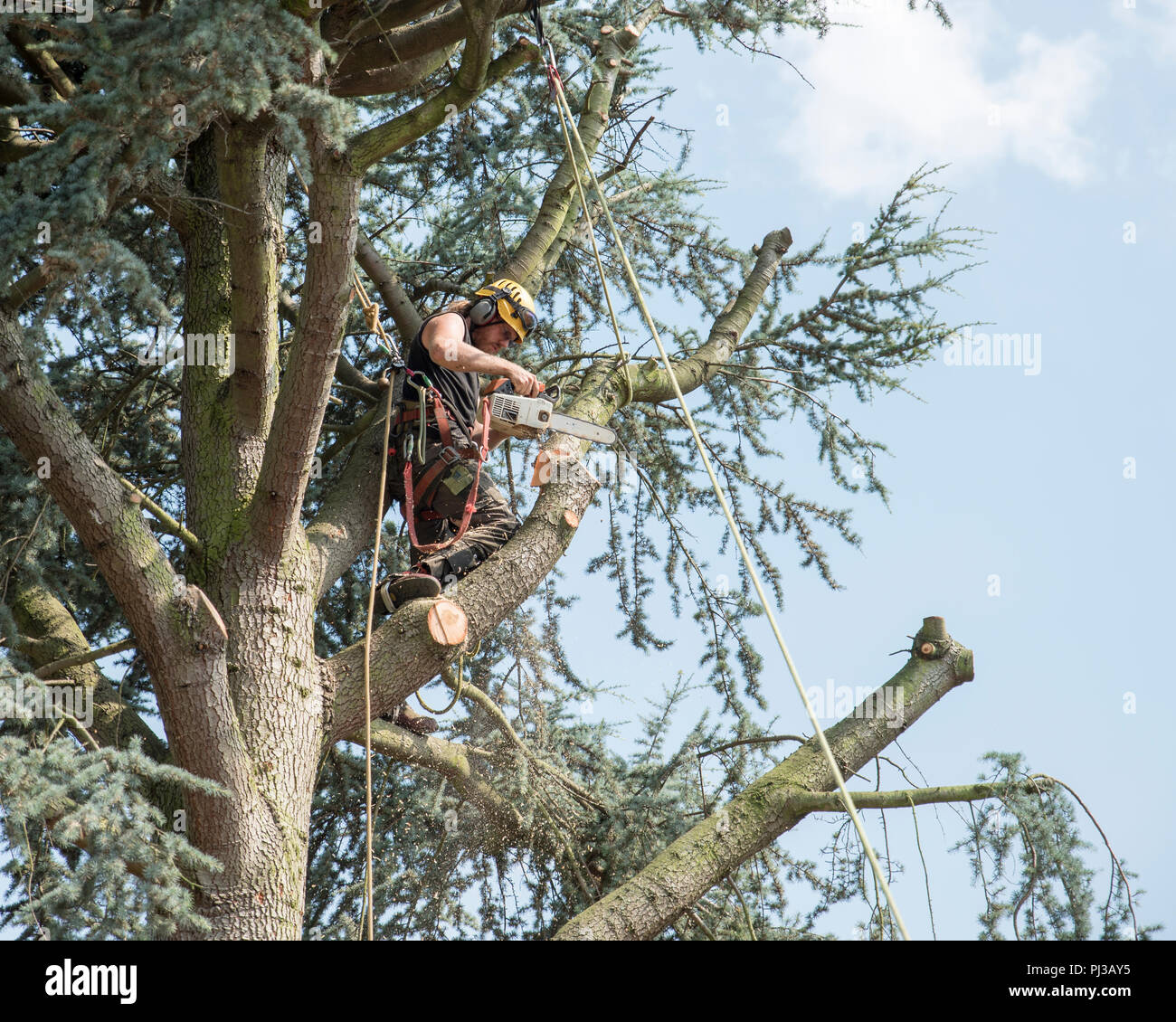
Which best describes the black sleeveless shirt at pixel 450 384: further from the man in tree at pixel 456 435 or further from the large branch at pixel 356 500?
the large branch at pixel 356 500

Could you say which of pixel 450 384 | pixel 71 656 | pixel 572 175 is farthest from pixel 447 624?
pixel 572 175

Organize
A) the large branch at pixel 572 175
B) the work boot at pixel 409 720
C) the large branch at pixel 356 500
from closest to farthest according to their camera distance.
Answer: the large branch at pixel 356 500 < the work boot at pixel 409 720 < the large branch at pixel 572 175

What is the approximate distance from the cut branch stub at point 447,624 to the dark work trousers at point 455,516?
477 mm

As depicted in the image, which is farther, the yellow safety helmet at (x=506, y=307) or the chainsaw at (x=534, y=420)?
the yellow safety helmet at (x=506, y=307)

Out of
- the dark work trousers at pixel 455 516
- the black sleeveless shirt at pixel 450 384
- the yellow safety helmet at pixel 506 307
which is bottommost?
the dark work trousers at pixel 455 516

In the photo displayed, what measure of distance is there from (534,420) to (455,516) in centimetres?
61

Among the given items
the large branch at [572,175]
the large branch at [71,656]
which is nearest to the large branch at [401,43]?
the large branch at [572,175]

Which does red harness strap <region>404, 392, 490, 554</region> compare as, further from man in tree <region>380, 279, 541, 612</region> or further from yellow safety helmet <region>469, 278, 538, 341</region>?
yellow safety helmet <region>469, 278, 538, 341</region>

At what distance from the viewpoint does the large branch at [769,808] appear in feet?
13.8

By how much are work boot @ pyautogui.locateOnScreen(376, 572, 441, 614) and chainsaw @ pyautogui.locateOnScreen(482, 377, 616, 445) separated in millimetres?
758

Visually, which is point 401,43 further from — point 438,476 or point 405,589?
point 405,589

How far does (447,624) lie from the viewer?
175 inches
